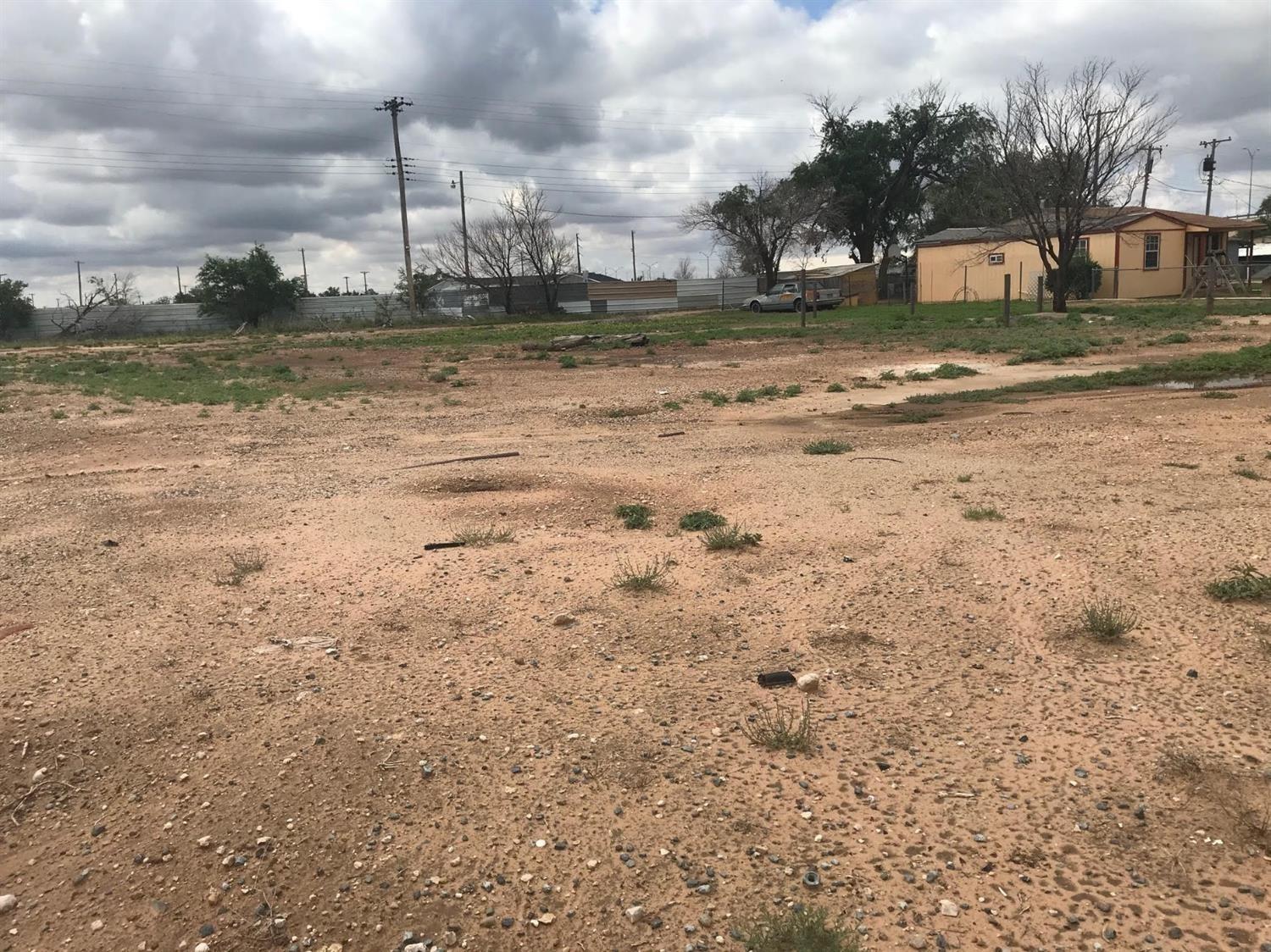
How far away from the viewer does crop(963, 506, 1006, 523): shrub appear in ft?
19.8

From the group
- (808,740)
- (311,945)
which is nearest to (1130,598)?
(808,740)

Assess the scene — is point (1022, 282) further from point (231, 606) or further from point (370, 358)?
point (231, 606)

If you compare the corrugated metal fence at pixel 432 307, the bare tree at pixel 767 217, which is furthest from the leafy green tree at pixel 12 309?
the bare tree at pixel 767 217

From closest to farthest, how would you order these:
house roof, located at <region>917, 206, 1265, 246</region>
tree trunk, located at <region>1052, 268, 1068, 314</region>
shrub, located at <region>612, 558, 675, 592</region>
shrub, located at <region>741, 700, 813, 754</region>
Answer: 1. shrub, located at <region>741, 700, 813, 754</region>
2. shrub, located at <region>612, 558, 675, 592</region>
3. tree trunk, located at <region>1052, 268, 1068, 314</region>
4. house roof, located at <region>917, 206, 1265, 246</region>

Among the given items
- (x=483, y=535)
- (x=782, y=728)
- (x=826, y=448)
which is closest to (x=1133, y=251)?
(x=826, y=448)

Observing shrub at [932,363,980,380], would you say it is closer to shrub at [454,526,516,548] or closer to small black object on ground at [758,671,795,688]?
shrub at [454,526,516,548]

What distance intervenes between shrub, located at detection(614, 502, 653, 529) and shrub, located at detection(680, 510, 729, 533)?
248 millimetres

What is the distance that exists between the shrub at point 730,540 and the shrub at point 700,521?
0.77 ft

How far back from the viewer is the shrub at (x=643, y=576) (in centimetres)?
497

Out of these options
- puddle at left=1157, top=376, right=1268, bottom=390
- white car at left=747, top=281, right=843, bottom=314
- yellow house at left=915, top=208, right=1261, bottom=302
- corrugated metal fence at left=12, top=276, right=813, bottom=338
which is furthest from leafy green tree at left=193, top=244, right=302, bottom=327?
puddle at left=1157, top=376, right=1268, bottom=390

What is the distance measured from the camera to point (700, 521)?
20.4ft

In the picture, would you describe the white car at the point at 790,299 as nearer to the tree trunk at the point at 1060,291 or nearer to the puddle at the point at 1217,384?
the tree trunk at the point at 1060,291

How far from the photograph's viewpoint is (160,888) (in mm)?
2758

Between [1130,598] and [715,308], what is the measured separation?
166 feet
